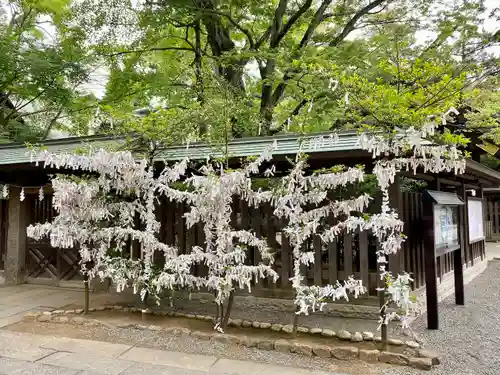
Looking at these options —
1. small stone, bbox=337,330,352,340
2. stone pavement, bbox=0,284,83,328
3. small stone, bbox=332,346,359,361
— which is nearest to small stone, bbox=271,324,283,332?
small stone, bbox=337,330,352,340

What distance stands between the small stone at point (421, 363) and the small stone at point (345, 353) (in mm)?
583

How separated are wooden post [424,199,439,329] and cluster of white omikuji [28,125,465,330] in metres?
0.44

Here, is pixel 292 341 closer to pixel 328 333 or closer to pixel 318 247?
pixel 328 333

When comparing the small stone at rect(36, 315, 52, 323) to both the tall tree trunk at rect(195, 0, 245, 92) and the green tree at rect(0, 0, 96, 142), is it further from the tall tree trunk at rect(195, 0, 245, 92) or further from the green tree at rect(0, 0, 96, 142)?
the tall tree trunk at rect(195, 0, 245, 92)

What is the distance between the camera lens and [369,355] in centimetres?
430

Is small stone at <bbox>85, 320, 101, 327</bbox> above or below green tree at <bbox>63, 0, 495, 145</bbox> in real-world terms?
below

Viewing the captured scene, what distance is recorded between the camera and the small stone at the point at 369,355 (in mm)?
4277

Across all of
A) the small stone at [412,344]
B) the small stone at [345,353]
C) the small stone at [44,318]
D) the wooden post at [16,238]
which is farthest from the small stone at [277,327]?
the wooden post at [16,238]

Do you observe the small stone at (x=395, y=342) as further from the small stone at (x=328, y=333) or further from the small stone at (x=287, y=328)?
the small stone at (x=287, y=328)

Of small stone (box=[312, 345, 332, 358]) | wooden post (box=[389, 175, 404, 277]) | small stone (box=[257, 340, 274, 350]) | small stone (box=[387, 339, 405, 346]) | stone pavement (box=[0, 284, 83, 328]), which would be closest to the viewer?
small stone (box=[312, 345, 332, 358])

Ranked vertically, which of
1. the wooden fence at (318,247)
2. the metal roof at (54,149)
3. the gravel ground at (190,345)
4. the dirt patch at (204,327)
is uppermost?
the metal roof at (54,149)

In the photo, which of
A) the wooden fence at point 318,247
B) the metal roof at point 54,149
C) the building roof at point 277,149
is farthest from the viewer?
the metal roof at point 54,149

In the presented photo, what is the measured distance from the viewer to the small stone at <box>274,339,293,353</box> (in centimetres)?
459

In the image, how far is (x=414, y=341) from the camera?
4727mm
